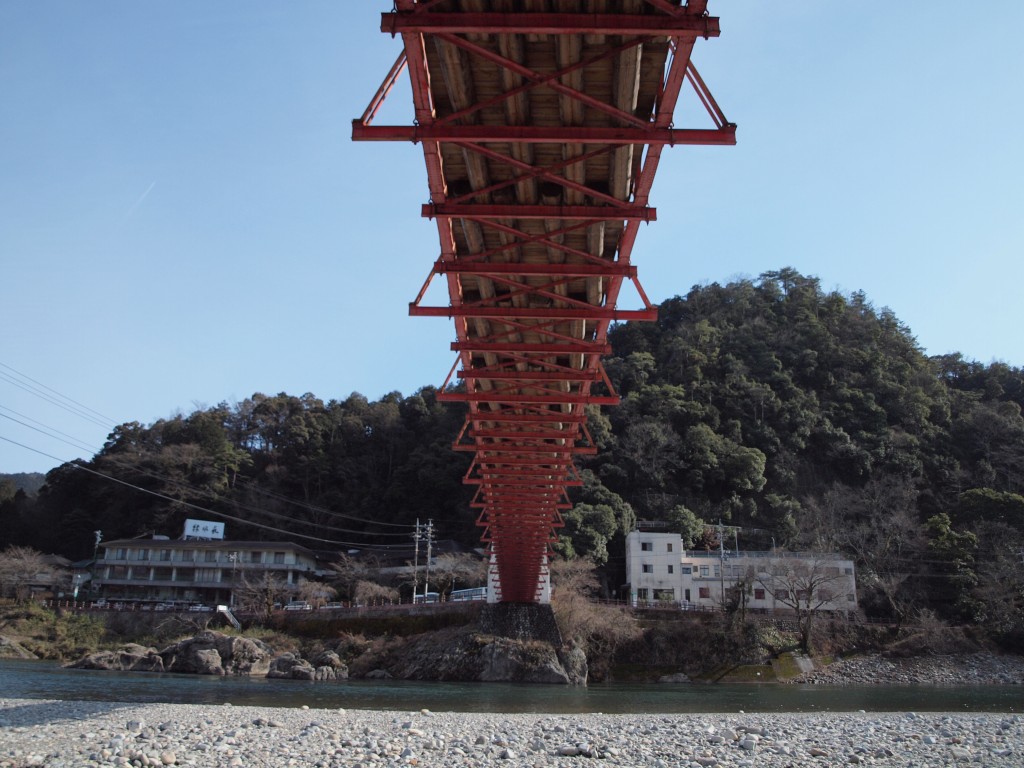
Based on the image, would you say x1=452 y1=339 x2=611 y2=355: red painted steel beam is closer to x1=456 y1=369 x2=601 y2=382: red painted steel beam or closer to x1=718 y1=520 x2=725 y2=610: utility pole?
x1=456 y1=369 x2=601 y2=382: red painted steel beam

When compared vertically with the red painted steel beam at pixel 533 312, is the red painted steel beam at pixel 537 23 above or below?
above

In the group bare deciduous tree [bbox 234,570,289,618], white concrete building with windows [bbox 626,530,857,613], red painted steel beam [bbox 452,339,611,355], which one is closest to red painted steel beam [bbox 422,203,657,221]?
red painted steel beam [bbox 452,339,611,355]

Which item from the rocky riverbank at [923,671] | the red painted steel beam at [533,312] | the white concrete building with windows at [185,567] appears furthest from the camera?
the white concrete building with windows at [185,567]

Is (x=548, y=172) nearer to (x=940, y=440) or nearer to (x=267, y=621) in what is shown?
(x=267, y=621)

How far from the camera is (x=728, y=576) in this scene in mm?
42344

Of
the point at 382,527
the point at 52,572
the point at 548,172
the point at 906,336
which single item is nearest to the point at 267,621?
the point at 382,527

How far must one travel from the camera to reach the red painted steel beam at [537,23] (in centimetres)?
460

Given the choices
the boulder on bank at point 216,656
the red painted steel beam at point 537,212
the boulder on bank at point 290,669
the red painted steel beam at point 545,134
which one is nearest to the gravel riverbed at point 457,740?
the red painted steel beam at point 537,212

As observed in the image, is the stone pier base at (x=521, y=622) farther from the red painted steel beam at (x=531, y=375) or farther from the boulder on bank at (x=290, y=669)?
the red painted steel beam at (x=531, y=375)

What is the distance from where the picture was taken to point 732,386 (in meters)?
55.2

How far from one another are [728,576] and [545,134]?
134 feet

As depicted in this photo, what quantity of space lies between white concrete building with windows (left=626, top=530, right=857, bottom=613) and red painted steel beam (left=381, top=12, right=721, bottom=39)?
1458 inches

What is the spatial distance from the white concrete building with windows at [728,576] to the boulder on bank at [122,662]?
913 inches

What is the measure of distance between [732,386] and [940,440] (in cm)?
1504
